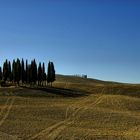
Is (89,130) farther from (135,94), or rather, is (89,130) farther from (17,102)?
(135,94)

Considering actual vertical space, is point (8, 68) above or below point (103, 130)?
above

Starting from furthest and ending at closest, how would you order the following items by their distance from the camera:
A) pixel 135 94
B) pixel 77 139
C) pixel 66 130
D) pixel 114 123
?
pixel 135 94, pixel 114 123, pixel 66 130, pixel 77 139

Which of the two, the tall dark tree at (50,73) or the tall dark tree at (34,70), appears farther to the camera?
the tall dark tree at (50,73)

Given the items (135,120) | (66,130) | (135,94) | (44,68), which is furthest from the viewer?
(44,68)

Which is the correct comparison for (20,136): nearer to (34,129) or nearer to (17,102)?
(34,129)

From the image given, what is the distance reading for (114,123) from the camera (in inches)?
1658

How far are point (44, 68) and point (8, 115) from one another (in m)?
78.4

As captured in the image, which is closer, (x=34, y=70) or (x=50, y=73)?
(x=34, y=70)

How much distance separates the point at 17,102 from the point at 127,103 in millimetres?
18031

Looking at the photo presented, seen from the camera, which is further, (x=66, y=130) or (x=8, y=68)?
(x=8, y=68)

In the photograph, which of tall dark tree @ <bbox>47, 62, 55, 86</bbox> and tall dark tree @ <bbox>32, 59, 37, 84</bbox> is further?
tall dark tree @ <bbox>47, 62, 55, 86</bbox>

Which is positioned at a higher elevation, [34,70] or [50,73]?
[34,70]

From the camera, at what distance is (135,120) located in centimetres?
4534

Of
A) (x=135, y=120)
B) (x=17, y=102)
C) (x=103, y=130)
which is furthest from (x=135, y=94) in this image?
(x=103, y=130)
